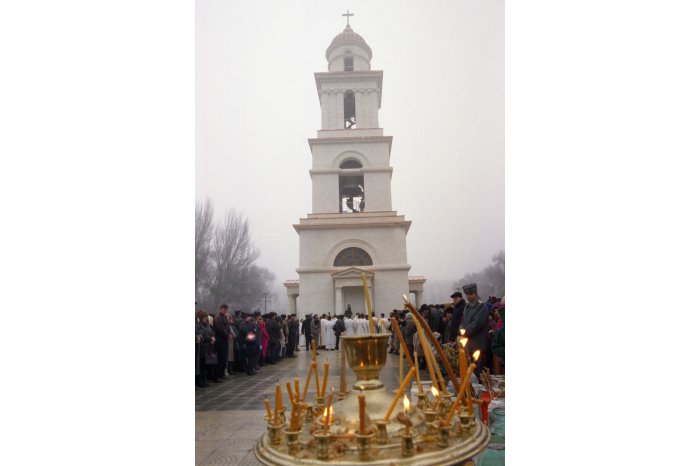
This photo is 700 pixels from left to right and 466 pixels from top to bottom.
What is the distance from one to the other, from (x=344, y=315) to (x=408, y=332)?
9.48ft

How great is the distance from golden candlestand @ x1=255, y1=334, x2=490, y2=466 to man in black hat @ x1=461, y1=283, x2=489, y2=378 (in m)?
1.71

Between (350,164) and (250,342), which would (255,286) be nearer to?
(250,342)

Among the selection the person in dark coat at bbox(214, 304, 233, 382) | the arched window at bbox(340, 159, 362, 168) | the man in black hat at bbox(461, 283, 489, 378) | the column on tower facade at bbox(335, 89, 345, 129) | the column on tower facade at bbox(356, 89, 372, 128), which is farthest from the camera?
the arched window at bbox(340, 159, 362, 168)

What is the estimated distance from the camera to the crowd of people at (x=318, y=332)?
2.67 m

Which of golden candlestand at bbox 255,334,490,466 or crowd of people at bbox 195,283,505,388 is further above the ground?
golden candlestand at bbox 255,334,490,466

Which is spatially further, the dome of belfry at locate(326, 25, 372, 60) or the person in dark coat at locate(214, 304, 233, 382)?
the person in dark coat at locate(214, 304, 233, 382)

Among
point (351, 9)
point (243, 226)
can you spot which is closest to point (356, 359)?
point (351, 9)

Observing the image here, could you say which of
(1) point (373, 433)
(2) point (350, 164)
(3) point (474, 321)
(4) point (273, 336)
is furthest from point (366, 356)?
(2) point (350, 164)

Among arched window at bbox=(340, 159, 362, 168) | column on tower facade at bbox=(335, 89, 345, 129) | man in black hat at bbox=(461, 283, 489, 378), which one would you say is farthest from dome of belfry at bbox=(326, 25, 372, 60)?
arched window at bbox=(340, 159, 362, 168)

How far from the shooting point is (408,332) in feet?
15.6

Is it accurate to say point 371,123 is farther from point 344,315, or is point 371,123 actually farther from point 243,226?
point 243,226

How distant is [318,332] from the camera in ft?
24.6

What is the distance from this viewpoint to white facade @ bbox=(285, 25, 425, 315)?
7473 mm

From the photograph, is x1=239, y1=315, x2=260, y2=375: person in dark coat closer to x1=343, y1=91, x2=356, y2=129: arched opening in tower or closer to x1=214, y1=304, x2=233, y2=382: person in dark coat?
x1=214, y1=304, x2=233, y2=382: person in dark coat
